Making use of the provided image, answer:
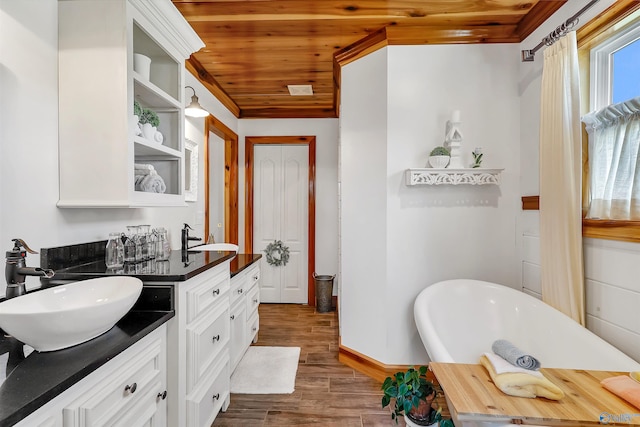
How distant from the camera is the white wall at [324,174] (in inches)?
158

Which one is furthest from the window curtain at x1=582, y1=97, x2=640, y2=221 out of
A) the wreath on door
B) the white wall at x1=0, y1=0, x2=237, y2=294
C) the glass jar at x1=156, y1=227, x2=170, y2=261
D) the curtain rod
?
the wreath on door

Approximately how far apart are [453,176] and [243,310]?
72.7 inches

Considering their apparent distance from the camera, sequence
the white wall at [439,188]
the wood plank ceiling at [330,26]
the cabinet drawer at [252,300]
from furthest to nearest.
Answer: the cabinet drawer at [252,300] < the white wall at [439,188] < the wood plank ceiling at [330,26]

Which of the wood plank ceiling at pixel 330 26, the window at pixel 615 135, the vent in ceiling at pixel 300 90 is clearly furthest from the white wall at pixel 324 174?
the window at pixel 615 135

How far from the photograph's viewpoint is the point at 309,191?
13.2 ft

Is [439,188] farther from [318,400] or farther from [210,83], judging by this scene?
[210,83]

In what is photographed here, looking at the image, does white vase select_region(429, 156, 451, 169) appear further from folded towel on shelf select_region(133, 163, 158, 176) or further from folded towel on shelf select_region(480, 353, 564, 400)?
folded towel on shelf select_region(133, 163, 158, 176)

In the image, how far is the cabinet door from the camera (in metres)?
2.25

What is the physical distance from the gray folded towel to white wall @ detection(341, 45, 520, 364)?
0.67 metres

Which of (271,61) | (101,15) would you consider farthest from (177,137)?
(271,61)

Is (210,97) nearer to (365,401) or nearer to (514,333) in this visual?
(365,401)

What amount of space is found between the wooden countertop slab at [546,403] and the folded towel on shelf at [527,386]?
2cm

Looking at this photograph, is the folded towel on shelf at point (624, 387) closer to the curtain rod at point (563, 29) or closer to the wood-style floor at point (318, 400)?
the wood-style floor at point (318, 400)

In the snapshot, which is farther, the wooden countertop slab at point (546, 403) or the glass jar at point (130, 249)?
the glass jar at point (130, 249)
